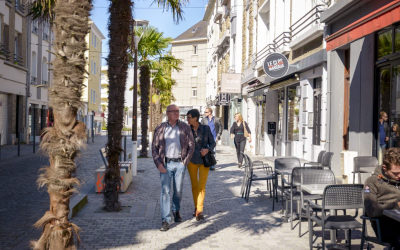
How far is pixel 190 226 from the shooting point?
661 centimetres

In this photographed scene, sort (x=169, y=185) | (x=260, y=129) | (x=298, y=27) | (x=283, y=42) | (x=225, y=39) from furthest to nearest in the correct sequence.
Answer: (x=225, y=39) < (x=260, y=129) < (x=283, y=42) < (x=298, y=27) < (x=169, y=185)

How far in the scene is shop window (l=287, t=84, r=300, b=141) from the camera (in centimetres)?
1630

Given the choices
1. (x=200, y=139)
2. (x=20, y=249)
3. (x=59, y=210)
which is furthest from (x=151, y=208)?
(x=59, y=210)

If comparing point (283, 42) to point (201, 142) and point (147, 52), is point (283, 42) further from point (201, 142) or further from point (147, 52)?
point (201, 142)

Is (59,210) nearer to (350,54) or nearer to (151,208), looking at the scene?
(151,208)

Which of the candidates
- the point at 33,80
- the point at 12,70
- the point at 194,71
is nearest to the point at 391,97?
the point at 12,70

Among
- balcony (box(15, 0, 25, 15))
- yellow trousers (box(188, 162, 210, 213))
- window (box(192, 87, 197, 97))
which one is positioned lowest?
yellow trousers (box(188, 162, 210, 213))

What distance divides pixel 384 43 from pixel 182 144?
5890mm

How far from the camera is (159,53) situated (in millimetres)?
20000

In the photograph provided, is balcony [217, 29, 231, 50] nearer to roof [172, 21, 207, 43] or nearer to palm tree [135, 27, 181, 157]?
palm tree [135, 27, 181, 157]

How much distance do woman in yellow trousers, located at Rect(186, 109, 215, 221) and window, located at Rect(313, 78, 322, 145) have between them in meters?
7.26

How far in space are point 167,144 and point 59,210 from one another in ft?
9.79

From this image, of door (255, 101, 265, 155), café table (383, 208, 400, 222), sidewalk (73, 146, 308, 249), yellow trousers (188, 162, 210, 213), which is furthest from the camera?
door (255, 101, 265, 155)

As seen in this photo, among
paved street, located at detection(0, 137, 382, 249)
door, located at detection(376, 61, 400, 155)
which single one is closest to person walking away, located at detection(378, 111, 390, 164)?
door, located at detection(376, 61, 400, 155)
